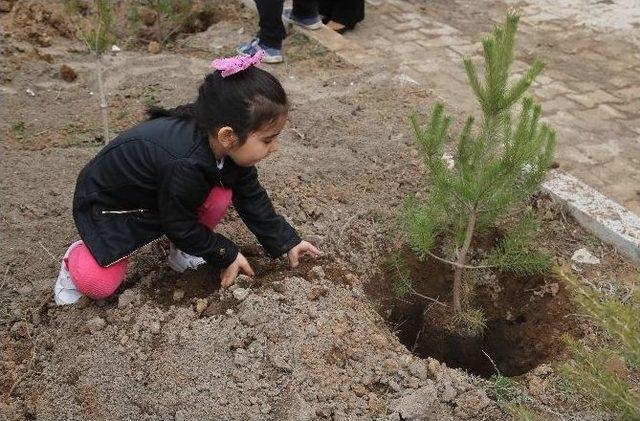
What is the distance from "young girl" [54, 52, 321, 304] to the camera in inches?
86.7

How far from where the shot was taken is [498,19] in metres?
6.04

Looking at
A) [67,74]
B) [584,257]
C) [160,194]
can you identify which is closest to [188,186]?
[160,194]

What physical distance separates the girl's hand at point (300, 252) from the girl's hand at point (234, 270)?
6.9 inches

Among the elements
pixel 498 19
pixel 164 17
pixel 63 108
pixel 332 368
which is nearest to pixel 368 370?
pixel 332 368

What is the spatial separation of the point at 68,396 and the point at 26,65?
2964mm

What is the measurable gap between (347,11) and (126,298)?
3.89m

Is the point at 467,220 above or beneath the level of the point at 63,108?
above

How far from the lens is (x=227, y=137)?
221 cm

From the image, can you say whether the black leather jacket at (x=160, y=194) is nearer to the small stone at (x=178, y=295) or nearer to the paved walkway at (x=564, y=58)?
the small stone at (x=178, y=295)

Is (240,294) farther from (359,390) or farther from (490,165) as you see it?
(490,165)

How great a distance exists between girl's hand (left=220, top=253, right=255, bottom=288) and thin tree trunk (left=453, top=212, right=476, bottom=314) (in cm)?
81

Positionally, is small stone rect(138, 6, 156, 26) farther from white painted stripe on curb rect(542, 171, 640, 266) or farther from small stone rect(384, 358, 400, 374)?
small stone rect(384, 358, 400, 374)

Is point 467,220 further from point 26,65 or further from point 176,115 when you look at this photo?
point 26,65

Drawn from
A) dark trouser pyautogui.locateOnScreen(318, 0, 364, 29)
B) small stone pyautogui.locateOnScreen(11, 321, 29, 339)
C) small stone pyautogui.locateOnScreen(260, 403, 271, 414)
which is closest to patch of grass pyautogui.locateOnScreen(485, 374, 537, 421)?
small stone pyautogui.locateOnScreen(260, 403, 271, 414)
